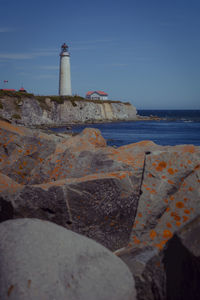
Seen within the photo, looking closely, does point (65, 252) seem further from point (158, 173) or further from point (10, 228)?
point (158, 173)

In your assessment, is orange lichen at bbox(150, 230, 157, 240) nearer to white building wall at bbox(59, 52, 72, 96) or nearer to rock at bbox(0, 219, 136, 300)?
rock at bbox(0, 219, 136, 300)

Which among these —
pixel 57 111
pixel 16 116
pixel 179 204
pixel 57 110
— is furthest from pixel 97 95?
pixel 179 204

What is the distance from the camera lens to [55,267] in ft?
9.23

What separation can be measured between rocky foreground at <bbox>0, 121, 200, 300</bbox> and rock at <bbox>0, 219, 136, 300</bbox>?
0.01 metres

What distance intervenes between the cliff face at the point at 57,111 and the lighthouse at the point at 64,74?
18.5ft

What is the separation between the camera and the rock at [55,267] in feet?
8.79

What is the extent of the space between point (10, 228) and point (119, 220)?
1.62 meters

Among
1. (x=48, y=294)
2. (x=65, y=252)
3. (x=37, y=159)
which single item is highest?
(x=37, y=159)

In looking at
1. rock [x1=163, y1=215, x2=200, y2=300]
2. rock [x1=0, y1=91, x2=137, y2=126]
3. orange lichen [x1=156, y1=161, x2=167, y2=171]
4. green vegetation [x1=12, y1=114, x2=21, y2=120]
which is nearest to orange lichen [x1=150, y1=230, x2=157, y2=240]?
rock [x1=163, y1=215, x2=200, y2=300]

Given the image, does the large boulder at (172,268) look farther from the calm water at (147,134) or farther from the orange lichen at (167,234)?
the calm water at (147,134)

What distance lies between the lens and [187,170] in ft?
13.7

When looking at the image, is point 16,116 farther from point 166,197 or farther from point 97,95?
point 166,197

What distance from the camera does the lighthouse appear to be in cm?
8650

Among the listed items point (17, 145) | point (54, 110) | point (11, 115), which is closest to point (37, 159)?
point (17, 145)
